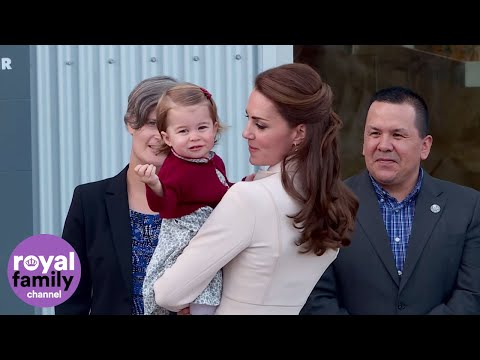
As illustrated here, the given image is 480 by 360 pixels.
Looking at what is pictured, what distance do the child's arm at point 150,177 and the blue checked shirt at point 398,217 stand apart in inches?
38.0

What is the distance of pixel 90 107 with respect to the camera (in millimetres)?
4406

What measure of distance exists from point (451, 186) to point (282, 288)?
994mm

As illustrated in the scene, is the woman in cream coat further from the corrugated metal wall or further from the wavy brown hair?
the corrugated metal wall

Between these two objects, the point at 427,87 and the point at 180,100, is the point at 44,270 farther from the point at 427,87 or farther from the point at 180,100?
the point at 427,87

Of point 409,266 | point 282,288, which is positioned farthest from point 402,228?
point 282,288

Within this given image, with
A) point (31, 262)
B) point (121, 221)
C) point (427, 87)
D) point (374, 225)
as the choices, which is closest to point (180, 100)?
point (121, 221)

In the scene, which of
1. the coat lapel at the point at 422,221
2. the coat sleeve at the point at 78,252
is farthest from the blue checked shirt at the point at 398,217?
the coat sleeve at the point at 78,252

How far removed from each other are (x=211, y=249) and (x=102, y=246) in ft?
2.15

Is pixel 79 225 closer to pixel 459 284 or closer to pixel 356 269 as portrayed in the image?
pixel 356 269

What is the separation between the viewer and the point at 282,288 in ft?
9.04

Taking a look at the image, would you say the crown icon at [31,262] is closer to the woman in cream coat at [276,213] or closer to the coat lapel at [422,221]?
the woman in cream coat at [276,213]

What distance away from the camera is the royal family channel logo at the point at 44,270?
11.4 ft
